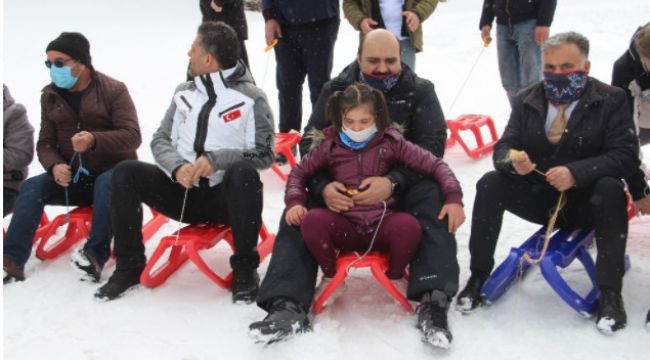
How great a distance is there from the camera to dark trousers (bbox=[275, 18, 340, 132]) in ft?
15.9

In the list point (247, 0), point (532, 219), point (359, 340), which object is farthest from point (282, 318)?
point (247, 0)

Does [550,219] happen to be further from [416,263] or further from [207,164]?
[207,164]

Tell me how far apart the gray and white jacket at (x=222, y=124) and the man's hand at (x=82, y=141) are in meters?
0.37

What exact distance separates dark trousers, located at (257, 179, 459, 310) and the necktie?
0.57 metres

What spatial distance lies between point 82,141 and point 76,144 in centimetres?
3

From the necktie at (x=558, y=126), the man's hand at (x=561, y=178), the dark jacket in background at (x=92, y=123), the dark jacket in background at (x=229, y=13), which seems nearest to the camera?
the man's hand at (x=561, y=178)

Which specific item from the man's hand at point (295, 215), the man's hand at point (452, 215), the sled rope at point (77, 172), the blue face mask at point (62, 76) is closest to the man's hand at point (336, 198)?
the man's hand at point (295, 215)

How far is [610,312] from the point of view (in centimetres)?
271

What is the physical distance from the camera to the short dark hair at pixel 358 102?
296 centimetres

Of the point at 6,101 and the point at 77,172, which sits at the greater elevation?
the point at 6,101

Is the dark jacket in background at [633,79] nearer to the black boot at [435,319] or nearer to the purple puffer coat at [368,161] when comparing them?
the purple puffer coat at [368,161]

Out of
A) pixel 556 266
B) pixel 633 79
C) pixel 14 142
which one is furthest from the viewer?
pixel 14 142

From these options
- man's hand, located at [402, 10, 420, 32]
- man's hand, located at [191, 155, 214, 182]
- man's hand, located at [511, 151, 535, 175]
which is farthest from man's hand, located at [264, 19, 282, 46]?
man's hand, located at [511, 151, 535, 175]

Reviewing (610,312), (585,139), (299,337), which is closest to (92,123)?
(299,337)
